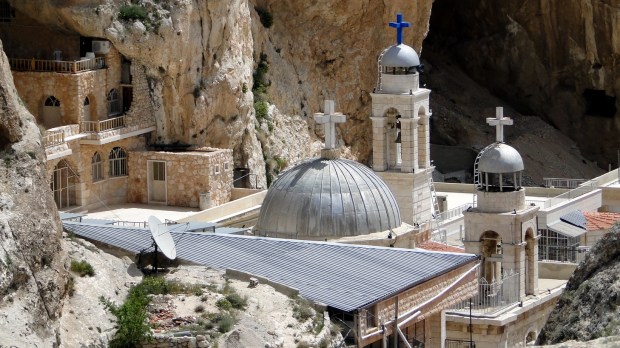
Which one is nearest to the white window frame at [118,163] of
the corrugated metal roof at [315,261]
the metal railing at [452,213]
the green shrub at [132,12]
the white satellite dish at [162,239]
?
the green shrub at [132,12]

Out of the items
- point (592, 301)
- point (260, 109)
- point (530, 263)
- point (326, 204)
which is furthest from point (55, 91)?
point (592, 301)

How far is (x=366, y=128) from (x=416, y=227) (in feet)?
95.1

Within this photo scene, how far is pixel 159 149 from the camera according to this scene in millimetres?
60625

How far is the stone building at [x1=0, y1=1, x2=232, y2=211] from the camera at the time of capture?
56.7 m

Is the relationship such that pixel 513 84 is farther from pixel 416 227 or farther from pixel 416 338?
pixel 416 338

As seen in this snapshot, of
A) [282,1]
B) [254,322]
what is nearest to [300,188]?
[254,322]

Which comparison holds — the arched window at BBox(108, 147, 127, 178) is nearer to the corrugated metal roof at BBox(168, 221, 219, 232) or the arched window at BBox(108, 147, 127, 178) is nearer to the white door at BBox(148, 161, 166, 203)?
the white door at BBox(148, 161, 166, 203)

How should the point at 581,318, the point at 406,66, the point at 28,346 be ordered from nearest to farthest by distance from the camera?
the point at 581,318
the point at 28,346
the point at 406,66

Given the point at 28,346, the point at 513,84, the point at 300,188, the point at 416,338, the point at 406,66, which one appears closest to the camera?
the point at 28,346

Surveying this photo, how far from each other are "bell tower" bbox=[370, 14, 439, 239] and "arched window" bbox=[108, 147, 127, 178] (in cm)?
1240

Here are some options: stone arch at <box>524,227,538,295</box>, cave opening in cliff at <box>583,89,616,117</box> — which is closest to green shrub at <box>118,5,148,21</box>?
stone arch at <box>524,227,538,295</box>

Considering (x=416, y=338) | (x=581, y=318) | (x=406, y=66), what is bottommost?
(x=416, y=338)

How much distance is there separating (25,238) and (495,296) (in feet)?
69.2

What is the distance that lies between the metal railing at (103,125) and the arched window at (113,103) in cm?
53
